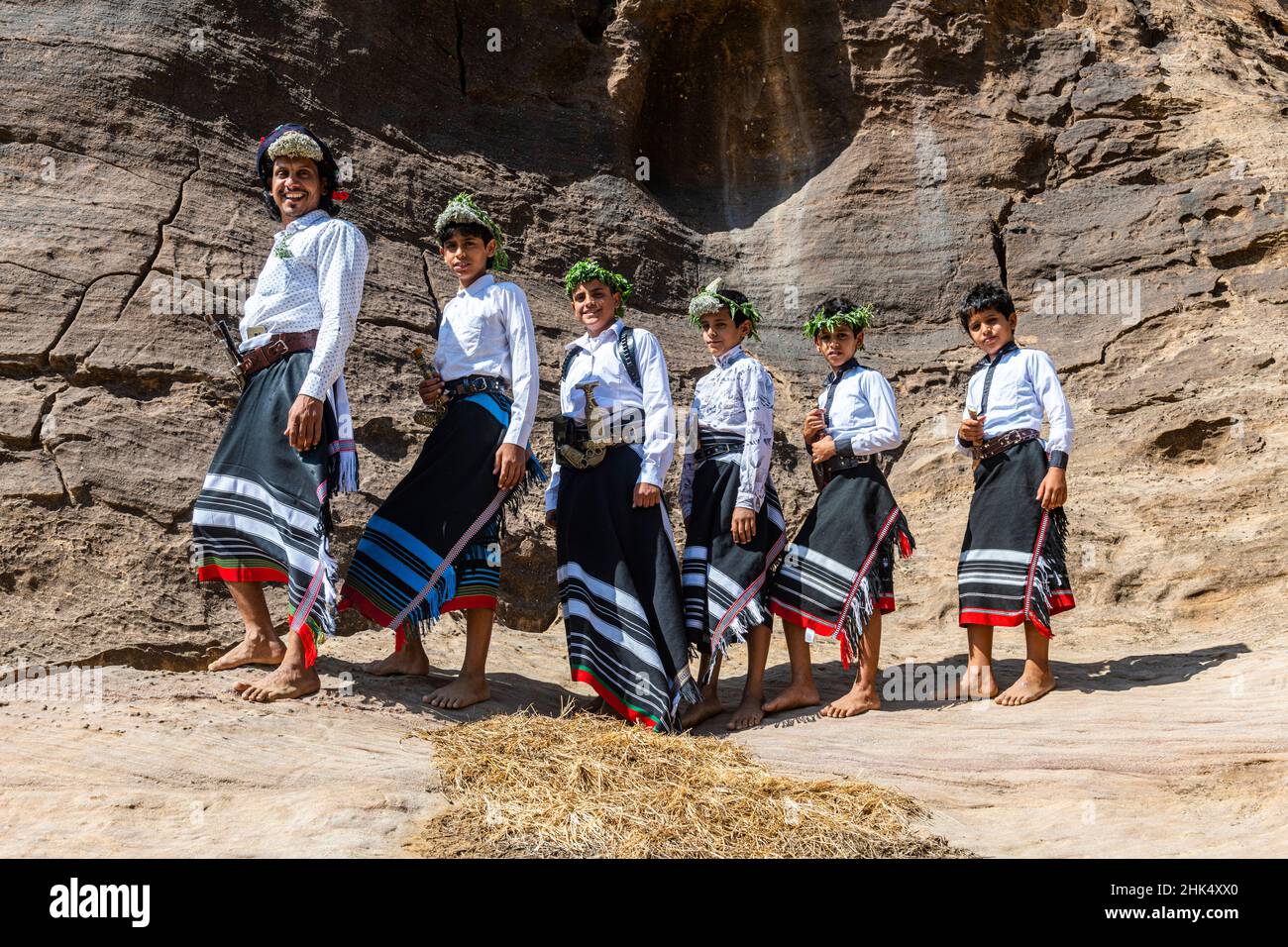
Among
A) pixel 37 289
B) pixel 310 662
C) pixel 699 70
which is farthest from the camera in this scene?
pixel 699 70

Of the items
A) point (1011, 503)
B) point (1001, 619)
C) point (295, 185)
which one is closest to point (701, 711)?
point (1001, 619)

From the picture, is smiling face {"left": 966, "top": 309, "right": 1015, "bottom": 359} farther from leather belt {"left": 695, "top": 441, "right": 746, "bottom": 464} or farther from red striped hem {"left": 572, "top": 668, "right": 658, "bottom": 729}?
red striped hem {"left": 572, "top": 668, "right": 658, "bottom": 729}

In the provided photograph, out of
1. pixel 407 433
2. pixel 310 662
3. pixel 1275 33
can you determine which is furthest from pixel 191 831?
pixel 1275 33

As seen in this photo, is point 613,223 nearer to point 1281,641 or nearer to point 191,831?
point 1281,641

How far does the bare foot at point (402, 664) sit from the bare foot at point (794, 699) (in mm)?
1318

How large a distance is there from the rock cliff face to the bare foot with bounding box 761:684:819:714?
1448 mm

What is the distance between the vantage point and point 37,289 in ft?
19.0

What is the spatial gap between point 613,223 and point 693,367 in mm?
1172

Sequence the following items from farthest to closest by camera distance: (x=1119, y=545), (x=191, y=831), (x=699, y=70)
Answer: (x=699, y=70), (x=1119, y=545), (x=191, y=831)

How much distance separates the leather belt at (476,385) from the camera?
4.62 meters

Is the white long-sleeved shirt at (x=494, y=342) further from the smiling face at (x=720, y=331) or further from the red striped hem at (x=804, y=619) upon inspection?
the red striped hem at (x=804, y=619)

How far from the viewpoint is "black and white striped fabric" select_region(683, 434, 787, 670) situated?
4.75 meters

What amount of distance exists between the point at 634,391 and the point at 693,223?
4.09 m

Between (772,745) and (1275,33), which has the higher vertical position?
(1275,33)
